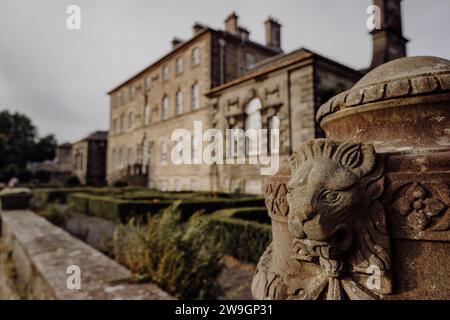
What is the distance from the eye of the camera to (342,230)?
124 cm

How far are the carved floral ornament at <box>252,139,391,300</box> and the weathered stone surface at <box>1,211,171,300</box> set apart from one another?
168cm

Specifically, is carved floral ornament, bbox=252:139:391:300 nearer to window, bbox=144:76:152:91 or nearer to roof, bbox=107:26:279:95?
roof, bbox=107:26:279:95

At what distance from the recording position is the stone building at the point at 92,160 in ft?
123

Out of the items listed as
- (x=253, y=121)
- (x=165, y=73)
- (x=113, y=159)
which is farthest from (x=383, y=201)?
(x=113, y=159)

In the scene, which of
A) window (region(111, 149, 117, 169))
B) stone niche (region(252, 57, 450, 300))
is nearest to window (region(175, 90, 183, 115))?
window (region(111, 149, 117, 169))

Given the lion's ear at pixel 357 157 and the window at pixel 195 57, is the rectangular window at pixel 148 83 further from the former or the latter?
the lion's ear at pixel 357 157

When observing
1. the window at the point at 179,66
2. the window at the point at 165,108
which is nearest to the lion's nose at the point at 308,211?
the window at the point at 179,66

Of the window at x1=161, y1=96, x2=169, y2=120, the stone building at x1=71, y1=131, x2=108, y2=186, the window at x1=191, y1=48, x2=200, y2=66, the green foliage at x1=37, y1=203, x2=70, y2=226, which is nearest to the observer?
the green foliage at x1=37, y1=203, x2=70, y2=226

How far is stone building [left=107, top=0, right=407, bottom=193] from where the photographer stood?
13281mm

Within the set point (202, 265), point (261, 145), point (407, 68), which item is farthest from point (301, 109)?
point (407, 68)
